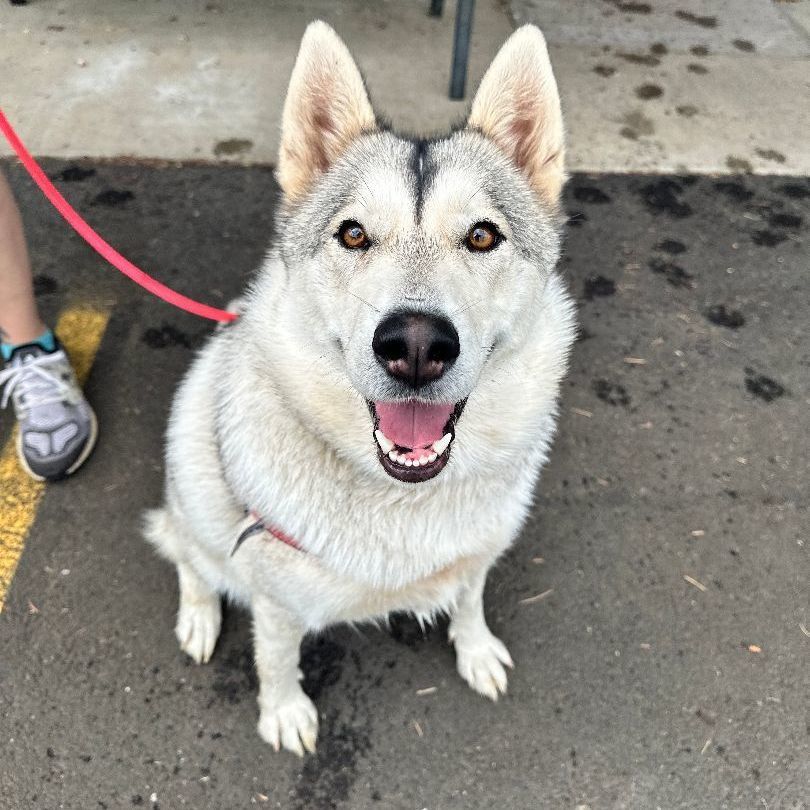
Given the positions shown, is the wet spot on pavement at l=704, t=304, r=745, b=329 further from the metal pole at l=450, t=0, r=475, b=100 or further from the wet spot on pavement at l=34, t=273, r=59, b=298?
the wet spot on pavement at l=34, t=273, r=59, b=298

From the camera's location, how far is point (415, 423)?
5.85 ft

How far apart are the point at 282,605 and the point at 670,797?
1.46 metres

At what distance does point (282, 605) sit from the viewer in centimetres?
202

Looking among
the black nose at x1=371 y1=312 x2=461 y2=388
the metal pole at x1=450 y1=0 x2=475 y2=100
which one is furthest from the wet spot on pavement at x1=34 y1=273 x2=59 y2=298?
the metal pole at x1=450 y1=0 x2=475 y2=100

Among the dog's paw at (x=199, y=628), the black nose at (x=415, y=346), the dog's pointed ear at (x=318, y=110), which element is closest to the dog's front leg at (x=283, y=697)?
the dog's paw at (x=199, y=628)

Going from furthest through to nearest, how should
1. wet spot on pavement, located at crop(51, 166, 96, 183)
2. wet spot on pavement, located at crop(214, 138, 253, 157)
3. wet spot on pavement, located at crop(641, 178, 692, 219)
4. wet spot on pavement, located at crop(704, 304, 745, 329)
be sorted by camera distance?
wet spot on pavement, located at crop(214, 138, 253, 157) → wet spot on pavement, located at crop(641, 178, 692, 219) → wet spot on pavement, located at crop(51, 166, 96, 183) → wet spot on pavement, located at crop(704, 304, 745, 329)

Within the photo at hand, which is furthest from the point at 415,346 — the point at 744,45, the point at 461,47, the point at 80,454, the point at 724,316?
the point at 744,45

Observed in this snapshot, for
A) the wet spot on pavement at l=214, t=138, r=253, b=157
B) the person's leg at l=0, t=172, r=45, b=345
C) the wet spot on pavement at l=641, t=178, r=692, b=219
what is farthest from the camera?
the wet spot on pavement at l=214, t=138, r=253, b=157

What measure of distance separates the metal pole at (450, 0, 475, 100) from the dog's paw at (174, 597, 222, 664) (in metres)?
4.27

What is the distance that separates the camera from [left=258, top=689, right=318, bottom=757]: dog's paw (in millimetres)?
2254

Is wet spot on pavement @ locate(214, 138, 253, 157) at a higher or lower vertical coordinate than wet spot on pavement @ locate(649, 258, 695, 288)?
higher

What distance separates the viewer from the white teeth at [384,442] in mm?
Result: 1775

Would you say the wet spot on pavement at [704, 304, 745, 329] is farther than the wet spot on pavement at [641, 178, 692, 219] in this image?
No

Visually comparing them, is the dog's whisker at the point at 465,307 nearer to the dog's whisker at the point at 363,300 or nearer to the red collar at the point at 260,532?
the dog's whisker at the point at 363,300
